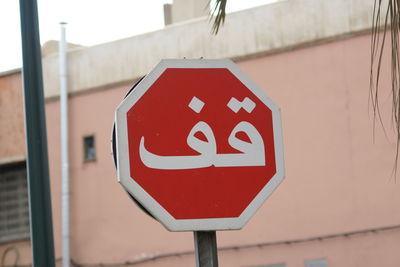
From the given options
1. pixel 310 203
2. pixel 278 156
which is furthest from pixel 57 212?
pixel 278 156

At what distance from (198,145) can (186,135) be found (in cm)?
5

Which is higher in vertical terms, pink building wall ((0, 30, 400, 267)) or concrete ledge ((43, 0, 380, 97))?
concrete ledge ((43, 0, 380, 97))

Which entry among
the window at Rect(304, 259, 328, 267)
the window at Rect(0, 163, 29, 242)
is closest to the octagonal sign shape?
the window at Rect(304, 259, 328, 267)

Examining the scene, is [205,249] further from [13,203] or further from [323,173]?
[13,203]

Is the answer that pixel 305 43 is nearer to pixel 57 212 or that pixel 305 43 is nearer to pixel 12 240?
pixel 57 212

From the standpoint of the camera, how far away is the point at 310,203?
15.9 m

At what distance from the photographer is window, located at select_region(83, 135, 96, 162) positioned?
18.4m

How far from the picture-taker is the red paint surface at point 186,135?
134 inches

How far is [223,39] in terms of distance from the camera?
17031mm

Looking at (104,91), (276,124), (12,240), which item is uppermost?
(104,91)

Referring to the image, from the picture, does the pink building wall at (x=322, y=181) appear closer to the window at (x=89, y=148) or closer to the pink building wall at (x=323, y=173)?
the pink building wall at (x=323, y=173)

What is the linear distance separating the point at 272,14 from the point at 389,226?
3.83m

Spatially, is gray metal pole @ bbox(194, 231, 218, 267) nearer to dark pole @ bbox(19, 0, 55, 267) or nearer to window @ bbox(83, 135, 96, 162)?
dark pole @ bbox(19, 0, 55, 267)

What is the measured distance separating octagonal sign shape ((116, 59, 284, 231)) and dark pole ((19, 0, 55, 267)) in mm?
2298
